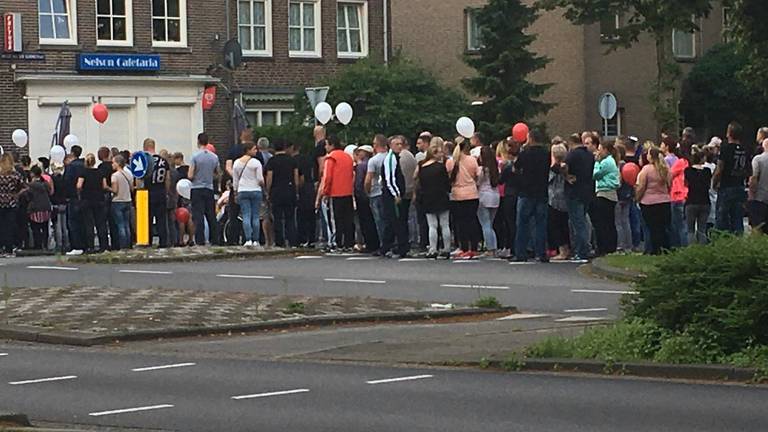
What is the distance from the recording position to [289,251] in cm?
2912

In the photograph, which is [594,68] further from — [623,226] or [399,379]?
[399,379]

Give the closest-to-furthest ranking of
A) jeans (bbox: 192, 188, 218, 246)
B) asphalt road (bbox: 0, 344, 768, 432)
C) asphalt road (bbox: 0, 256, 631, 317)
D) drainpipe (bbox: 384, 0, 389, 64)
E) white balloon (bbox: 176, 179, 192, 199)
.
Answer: asphalt road (bbox: 0, 344, 768, 432), asphalt road (bbox: 0, 256, 631, 317), jeans (bbox: 192, 188, 218, 246), white balloon (bbox: 176, 179, 192, 199), drainpipe (bbox: 384, 0, 389, 64)

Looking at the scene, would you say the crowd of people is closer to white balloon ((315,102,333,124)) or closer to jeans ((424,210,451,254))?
jeans ((424,210,451,254))

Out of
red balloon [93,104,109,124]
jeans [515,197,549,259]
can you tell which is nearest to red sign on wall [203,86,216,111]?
red balloon [93,104,109,124]

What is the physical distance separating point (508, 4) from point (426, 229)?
1060 inches

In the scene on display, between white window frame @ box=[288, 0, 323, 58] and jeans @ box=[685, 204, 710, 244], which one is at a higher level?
white window frame @ box=[288, 0, 323, 58]

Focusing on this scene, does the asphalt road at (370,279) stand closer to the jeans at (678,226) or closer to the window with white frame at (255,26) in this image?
the jeans at (678,226)

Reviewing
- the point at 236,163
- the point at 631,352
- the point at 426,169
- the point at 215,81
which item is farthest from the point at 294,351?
the point at 215,81

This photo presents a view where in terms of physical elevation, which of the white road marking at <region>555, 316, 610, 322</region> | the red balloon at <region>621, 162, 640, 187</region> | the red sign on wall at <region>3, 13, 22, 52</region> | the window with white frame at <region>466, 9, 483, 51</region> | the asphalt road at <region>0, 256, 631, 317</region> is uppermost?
the window with white frame at <region>466, 9, 483, 51</region>

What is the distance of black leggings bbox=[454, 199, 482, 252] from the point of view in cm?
2759

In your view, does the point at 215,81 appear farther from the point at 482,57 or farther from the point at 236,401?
the point at 236,401

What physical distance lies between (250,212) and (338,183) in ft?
6.62

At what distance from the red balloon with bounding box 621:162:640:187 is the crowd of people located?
2cm

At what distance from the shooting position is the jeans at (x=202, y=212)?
3131 centimetres
